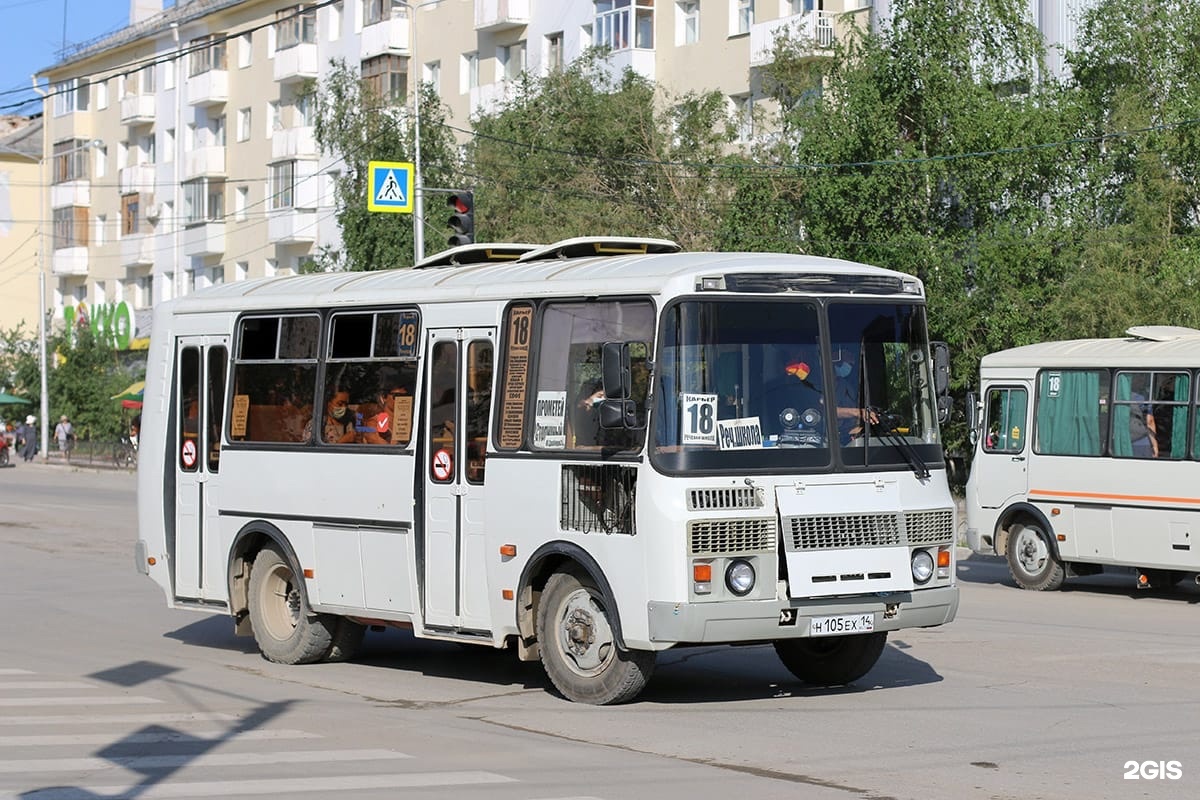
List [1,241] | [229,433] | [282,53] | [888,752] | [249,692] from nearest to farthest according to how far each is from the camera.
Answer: [888,752] → [249,692] → [229,433] → [282,53] → [1,241]

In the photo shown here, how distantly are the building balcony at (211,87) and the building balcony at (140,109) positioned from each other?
4.90 metres

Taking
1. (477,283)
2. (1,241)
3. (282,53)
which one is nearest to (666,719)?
(477,283)

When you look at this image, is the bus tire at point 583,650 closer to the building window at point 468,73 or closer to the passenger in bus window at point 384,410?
the passenger in bus window at point 384,410

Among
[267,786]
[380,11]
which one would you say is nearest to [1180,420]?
[267,786]

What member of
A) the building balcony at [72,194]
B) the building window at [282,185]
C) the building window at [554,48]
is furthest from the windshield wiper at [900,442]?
the building balcony at [72,194]

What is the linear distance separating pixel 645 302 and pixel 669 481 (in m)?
1.11

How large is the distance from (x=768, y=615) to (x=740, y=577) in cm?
28

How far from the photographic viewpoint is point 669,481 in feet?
35.6

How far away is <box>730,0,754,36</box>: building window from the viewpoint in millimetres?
47781

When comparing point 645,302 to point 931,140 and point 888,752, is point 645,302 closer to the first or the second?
point 888,752

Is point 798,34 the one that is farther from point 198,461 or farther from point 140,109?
point 140,109

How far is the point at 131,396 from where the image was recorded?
66.0 m

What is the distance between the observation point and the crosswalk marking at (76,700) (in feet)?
38.2

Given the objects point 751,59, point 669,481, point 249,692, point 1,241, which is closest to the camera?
point 669,481
